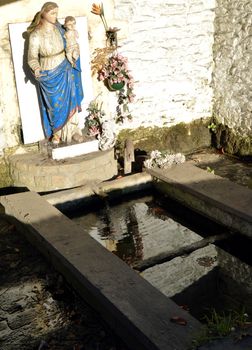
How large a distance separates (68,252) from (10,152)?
9.87ft

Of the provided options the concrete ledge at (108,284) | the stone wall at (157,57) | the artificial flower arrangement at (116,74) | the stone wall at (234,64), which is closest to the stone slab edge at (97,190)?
the concrete ledge at (108,284)

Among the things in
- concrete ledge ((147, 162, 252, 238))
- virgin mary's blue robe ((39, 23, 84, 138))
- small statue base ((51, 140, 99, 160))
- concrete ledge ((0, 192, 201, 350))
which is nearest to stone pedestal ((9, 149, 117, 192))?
small statue base ((51, 140, 99, 160))

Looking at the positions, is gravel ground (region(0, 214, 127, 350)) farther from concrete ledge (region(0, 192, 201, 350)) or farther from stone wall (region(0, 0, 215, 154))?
stone wall (region(0, 0, 215, 154))

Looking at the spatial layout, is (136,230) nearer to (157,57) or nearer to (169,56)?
(157,57)

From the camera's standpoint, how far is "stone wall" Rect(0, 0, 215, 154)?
718cm

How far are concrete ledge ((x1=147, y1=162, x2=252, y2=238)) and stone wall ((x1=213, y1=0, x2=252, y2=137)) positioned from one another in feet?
6.43

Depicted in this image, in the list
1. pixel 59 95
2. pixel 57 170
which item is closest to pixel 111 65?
pixel 59 95

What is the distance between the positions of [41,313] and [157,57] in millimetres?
5059

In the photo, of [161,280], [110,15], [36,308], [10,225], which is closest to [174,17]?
[110,15]

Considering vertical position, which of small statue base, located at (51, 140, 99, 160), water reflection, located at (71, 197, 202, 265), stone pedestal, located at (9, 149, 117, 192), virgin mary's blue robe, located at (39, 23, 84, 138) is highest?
virgin mary's blue robe, located at (39, 23, 84, 138)

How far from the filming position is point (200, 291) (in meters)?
4.68

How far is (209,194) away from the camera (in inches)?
234

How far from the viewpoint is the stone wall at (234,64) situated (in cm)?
789

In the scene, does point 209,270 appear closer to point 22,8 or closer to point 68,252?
point 68,252
